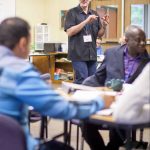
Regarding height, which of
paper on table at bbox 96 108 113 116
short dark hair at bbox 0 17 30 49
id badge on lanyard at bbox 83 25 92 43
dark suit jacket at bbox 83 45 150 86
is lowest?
paper on table at bbox 96 108 113 116

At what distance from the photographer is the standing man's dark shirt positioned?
4234 millimetres

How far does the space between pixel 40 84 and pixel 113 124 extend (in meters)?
0.41

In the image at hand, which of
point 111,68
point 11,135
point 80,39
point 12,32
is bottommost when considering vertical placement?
point 11,135

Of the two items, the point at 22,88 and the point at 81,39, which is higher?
the point at 81,39

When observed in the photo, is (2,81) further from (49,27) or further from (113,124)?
(49,27)

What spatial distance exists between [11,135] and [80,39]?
2.86 meters

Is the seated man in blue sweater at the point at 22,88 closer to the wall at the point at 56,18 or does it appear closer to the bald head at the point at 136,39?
the bald head at the point at 136,39

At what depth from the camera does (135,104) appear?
160cm

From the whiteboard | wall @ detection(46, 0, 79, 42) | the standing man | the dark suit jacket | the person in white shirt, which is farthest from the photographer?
wall @ detection(46, 0, 79, 42)

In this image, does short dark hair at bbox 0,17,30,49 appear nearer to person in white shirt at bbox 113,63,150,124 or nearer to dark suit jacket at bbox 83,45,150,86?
person in white shirt at bbox 113,63,150,124

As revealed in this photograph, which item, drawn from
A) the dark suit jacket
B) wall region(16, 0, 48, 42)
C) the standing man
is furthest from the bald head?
wall region(16, 0, 48, 42)

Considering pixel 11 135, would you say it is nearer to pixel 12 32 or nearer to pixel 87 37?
pixel 12 32

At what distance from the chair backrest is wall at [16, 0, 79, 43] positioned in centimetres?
648

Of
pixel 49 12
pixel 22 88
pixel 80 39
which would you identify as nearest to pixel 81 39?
pixel 80 39
